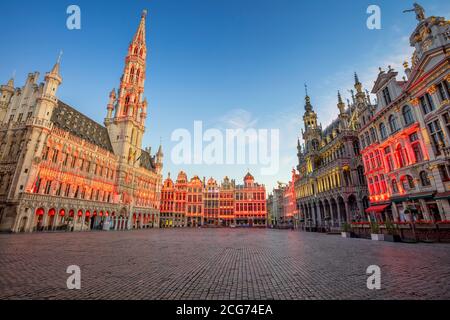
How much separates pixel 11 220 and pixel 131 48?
58948 millimetres

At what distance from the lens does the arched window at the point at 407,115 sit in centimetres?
2356

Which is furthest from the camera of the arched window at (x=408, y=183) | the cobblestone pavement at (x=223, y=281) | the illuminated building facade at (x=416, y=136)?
the arched window at (x=408, y=183)

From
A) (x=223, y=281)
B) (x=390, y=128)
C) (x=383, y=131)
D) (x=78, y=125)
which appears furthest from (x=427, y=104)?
(x=78, y=125)

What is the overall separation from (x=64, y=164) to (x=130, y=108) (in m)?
25.6

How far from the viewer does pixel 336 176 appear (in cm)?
3775

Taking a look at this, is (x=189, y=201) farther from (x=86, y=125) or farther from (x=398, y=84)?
(x=398, y=84)

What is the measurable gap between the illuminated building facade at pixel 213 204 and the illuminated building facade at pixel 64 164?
1612cm

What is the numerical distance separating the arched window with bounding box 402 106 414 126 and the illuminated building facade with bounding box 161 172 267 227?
2230 inches

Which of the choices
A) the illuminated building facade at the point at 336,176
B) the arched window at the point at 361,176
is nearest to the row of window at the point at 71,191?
the illuminated building facade at the point at 336,176

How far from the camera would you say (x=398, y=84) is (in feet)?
87.0

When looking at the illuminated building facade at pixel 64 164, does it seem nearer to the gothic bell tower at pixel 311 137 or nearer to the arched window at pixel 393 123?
the gothic bell tower at pixel 311 137

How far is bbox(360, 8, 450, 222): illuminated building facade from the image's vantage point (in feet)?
63.9

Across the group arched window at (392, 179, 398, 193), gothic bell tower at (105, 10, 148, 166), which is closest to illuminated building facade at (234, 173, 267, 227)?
gothic bell tower at (105, 10, 148, 166)
